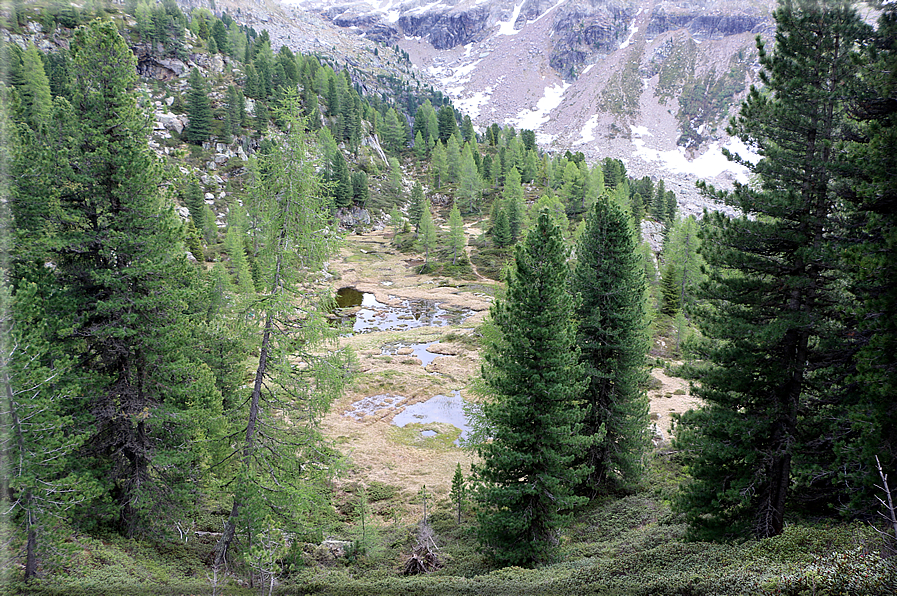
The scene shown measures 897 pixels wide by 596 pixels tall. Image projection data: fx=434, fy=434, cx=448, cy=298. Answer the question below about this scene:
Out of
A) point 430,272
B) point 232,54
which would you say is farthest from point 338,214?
point 232,54

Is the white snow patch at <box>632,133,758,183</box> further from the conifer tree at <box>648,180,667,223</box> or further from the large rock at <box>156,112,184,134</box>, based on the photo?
the large rock at <box>156,112,184,134</box>

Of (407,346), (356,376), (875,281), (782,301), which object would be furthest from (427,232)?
(875,281)

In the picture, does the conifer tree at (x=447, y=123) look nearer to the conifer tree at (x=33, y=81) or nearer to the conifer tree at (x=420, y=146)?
the conifer tree at (x=420, y=146)

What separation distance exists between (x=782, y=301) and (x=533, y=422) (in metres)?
7.41

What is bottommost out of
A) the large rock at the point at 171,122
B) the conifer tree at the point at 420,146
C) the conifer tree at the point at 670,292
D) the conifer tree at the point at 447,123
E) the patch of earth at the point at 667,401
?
the patch of earth at the point at 667,401

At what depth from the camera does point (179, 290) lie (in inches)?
505

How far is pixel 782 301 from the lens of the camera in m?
11.0

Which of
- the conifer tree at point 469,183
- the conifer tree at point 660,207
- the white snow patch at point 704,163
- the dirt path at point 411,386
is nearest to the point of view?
the dirt path at point 411,386

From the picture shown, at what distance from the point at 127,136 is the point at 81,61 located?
80.4 inches

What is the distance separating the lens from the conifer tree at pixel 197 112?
9019 centimetres

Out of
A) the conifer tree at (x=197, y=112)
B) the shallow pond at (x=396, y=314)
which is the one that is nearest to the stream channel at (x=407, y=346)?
the shallow pond at (x=396, y=314)

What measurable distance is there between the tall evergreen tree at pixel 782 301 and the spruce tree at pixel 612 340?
623 cm

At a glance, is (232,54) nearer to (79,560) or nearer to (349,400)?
(349,400)

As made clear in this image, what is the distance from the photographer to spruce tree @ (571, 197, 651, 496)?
17984mm
